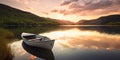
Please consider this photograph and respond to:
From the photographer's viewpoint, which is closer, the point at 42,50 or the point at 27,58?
the point at 27,58

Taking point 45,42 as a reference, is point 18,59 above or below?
below

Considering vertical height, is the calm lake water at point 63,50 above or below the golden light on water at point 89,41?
above

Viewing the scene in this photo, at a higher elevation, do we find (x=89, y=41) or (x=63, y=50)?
(x=63, y=50)

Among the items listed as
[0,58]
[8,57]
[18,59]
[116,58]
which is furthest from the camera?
[116,58]

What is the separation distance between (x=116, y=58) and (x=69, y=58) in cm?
588

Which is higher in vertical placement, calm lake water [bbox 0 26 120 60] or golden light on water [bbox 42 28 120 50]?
calm lake water [bbox 0 26 120 60]

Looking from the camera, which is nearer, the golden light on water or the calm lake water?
the calm lake water

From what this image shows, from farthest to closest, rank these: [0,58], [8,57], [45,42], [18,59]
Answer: [45,42]
[18,59]
[8,57]
[0,58]

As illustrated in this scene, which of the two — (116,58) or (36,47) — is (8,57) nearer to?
(36,47)

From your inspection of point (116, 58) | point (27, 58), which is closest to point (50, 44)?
point (27, 58)

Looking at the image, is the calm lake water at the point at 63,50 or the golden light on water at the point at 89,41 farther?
the golden light on water at the point at 89,41

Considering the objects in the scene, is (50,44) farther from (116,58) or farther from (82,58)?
(116,58)

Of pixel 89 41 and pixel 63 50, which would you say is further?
pixel 89 41

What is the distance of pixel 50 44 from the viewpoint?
2044cm
